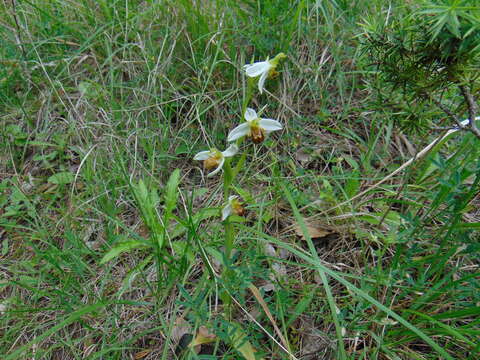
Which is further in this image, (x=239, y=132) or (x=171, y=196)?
(x=171, y=196)

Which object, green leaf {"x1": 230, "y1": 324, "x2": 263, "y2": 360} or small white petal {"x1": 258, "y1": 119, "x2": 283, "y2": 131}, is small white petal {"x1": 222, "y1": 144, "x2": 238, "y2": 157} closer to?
small white petal {"x1": 258, "y1": 119, "x2": 283, "y2": 131}

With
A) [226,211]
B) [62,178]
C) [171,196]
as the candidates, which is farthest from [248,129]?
[62,178]

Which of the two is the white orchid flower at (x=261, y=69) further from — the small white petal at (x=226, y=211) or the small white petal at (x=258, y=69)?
the small white petal at (x=226, y=211)

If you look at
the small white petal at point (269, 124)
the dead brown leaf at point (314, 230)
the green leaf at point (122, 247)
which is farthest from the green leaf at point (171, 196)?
the small white petal at point (269, 124)

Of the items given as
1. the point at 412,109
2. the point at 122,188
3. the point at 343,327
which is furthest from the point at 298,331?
the point at 122,188

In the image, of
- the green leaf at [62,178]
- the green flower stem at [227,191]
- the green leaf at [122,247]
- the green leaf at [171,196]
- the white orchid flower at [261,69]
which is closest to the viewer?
the white orchid flower at [261,69]

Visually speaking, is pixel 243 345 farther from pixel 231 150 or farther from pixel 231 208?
pixel 231 150
